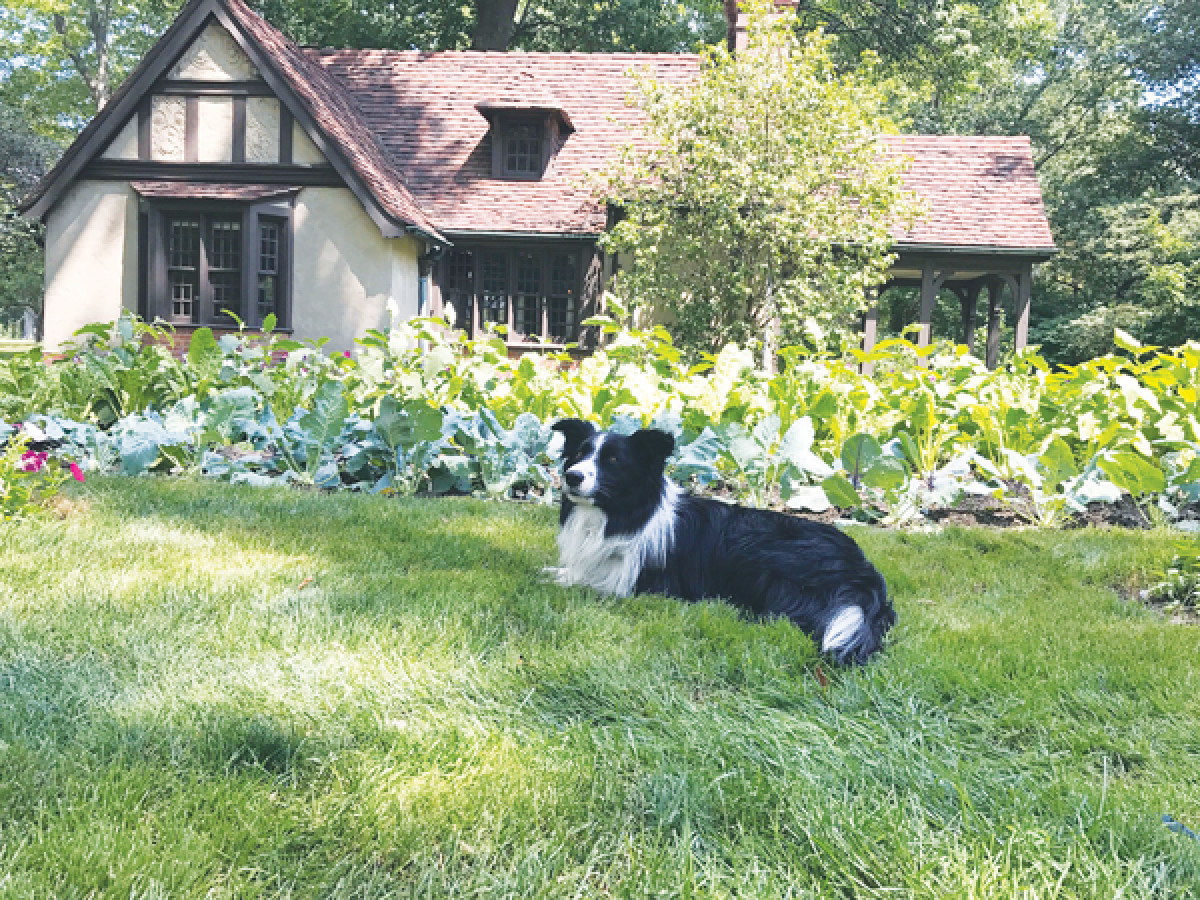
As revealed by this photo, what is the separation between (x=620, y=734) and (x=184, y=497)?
11.4 feet

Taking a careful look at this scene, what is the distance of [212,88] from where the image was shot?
50.1ft

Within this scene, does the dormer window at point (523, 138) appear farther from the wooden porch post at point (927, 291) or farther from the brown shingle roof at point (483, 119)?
the wooden porch post at point (927, 291)

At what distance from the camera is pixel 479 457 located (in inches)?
225

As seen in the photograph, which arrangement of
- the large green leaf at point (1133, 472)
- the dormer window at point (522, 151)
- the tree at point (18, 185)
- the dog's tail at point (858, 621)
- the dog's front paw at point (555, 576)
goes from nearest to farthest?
the dog's tail at point (858, 621) → the dog's front paw at point (555, 576) → the large green leaf at point (1133, 472) → the dormer window at point (522, 151) → the tree at point (18, 185)

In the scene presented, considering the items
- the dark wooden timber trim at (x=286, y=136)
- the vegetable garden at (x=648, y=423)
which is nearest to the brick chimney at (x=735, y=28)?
the dark wooden timber trim at (x=286, y=136)

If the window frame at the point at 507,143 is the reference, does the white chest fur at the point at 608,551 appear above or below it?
below

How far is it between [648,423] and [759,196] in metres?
10.1

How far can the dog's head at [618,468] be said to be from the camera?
11.9ft

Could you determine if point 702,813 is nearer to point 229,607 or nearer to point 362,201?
point 229,607

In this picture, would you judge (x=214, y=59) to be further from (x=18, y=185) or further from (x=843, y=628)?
(x=18, y=185)

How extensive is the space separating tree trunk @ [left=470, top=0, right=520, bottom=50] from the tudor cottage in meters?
4.53

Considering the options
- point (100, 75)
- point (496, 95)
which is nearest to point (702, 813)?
point (496, 95)

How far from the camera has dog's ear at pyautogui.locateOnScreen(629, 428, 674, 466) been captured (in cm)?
366

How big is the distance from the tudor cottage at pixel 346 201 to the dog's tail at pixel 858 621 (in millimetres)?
12672
